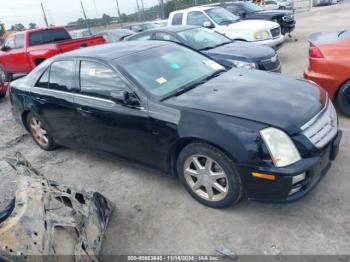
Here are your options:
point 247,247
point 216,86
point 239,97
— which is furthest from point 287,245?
point 216,86

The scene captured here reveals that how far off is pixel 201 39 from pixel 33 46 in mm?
5679

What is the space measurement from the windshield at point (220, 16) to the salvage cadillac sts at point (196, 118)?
5953 millimetres

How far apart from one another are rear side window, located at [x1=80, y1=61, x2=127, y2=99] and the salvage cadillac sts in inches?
0.5

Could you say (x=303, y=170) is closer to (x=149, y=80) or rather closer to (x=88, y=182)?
(x=149, y=80)

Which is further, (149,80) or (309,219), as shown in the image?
(149,80)

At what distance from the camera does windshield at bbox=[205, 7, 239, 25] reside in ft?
32.2

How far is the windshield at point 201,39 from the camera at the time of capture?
706cm

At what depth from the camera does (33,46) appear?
33.0ft

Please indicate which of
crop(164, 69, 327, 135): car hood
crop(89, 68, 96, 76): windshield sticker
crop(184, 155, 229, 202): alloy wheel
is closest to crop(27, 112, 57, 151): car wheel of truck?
crop(89, 68, 96, 76): windshield sticker

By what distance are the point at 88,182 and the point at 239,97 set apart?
225 centimetres

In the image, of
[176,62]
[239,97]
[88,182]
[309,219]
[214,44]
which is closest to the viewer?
[309,219]

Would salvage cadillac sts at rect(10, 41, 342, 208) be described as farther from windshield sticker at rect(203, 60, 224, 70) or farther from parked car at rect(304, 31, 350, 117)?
parked car at rect(304, 31, 350, 117)

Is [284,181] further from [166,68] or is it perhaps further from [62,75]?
[62,75]

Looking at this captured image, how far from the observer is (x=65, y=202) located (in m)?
2.87
